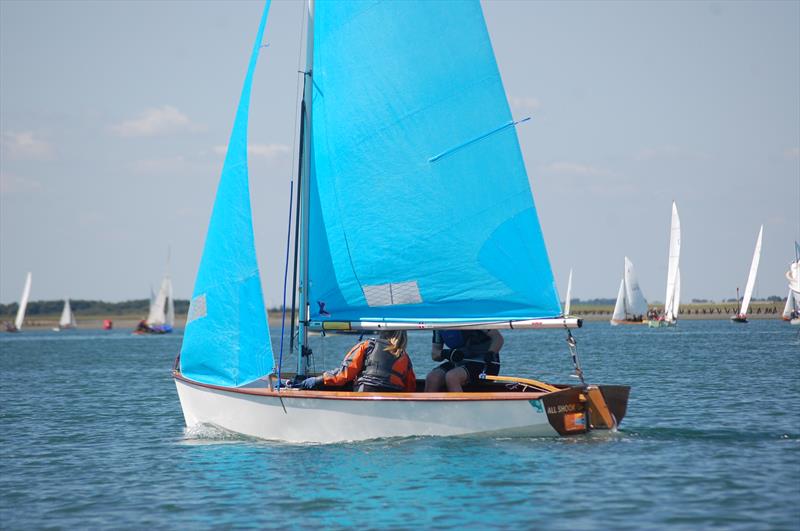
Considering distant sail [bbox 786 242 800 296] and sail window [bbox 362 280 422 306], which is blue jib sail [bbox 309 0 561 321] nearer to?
sail window [bbox 362 280 422 306]

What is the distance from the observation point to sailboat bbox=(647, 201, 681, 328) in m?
101

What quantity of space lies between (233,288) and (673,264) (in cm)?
9175

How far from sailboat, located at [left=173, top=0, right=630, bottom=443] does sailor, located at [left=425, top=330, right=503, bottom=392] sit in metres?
0.36

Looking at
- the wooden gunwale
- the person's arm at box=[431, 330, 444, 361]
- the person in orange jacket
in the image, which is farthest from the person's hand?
the person's arm at box=[431, 330, 444, 361]

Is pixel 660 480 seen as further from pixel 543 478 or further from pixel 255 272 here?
pixel 255 272

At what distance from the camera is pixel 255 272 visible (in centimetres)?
1806

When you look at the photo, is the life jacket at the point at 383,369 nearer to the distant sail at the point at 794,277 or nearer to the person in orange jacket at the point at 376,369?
the person in orange jacket at the point at 376,369

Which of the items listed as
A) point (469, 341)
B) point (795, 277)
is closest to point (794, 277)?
point (795, 277)

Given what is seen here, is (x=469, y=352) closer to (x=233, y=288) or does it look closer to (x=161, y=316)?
(x=233, y=288)

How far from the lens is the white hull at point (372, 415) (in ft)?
52.4

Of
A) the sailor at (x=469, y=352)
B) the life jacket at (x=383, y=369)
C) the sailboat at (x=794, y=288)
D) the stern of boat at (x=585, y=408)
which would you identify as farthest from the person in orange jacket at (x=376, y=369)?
the sailboat at (x=794, y=288)

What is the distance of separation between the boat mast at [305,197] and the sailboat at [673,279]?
83.9 meters

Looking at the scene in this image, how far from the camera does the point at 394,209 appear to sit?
690 inches

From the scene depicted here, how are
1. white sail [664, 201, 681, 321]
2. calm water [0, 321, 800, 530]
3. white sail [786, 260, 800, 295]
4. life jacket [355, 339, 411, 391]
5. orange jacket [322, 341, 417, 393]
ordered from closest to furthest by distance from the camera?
calm water [0, 321, 800, 530] → life jacket [355, 339, 411, 391] → orange jacket [322, 341, 417, 393] → white sail [786, 260, 800, 295] → white sail [664, 201, 681, 321]
